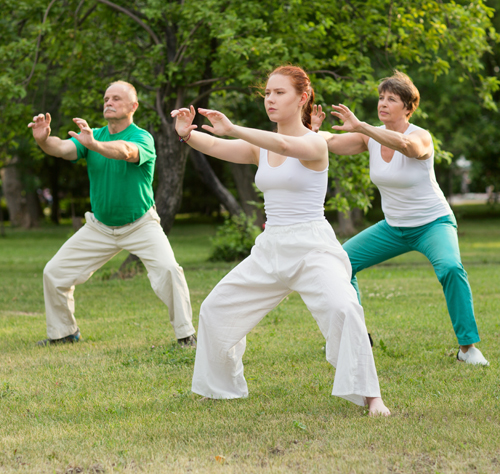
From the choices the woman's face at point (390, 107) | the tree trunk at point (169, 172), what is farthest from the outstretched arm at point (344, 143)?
the tree trunk at point (169, 172)

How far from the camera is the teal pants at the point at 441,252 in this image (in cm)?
534

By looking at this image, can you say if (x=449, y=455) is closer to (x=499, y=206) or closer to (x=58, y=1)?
(x=58, y=1)

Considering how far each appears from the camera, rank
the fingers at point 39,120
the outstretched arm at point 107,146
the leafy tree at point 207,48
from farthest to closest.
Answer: the leafy tree at point 207,48 < the fingers at point 39,120 < the outstretched arm at point 107,146

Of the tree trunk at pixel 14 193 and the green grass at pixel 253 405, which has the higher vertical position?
the green grass at pixel 253 405

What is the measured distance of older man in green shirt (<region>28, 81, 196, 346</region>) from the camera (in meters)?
6.23

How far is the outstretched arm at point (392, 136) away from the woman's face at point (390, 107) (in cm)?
29

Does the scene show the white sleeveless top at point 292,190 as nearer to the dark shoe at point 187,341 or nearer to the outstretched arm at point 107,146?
the outstretched arm at point 107,146

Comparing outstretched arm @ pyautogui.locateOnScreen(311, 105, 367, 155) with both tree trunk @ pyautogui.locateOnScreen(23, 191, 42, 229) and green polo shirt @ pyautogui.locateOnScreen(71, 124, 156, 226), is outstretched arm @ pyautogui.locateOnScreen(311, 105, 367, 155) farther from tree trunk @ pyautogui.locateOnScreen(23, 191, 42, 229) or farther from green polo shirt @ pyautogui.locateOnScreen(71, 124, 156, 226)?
tree trunk @ pyautogui.locateOnScreen(23, 191, 42, 229)

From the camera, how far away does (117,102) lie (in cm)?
620

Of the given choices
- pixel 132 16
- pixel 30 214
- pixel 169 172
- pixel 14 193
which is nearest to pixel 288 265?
pixel 169 172

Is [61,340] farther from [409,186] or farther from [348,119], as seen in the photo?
[348,119]

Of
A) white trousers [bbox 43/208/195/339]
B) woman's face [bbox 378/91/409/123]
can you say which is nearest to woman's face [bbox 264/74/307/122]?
woman's face [bbox 378/91/409/123]

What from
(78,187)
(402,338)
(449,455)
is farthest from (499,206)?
(449,455)

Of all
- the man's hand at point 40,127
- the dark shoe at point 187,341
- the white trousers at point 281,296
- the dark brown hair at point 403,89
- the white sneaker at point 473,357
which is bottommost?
the dark shoe at point 187,341
